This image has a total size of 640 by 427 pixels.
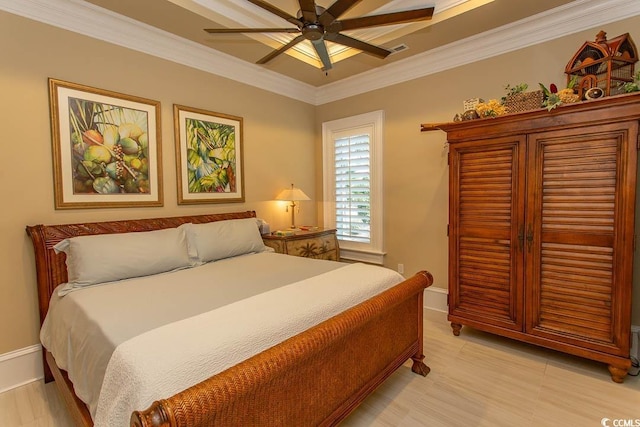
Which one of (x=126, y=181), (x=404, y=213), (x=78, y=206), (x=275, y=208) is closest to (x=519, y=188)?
(x=404, y=213)

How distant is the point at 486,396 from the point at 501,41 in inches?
118

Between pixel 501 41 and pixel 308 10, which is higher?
pixel 501 41

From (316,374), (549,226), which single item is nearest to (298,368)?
(316,374)

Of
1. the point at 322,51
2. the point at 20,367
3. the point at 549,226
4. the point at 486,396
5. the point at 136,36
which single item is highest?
the point at 136,36

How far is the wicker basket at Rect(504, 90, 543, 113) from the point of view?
2.40 meters

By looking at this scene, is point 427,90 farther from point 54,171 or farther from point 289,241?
point 54,171

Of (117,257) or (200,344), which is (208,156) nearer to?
(117,257)

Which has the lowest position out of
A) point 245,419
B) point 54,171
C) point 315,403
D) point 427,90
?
point 315,403

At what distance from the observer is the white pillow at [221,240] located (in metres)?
2.72

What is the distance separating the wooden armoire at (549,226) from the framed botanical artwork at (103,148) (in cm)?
265

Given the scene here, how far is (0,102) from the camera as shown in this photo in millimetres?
2176

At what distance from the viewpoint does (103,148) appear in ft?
8.59

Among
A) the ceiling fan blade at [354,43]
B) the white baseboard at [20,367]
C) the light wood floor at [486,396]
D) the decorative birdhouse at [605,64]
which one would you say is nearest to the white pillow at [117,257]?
the white baseboard at [20,367]

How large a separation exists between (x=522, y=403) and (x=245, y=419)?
5.87ft
